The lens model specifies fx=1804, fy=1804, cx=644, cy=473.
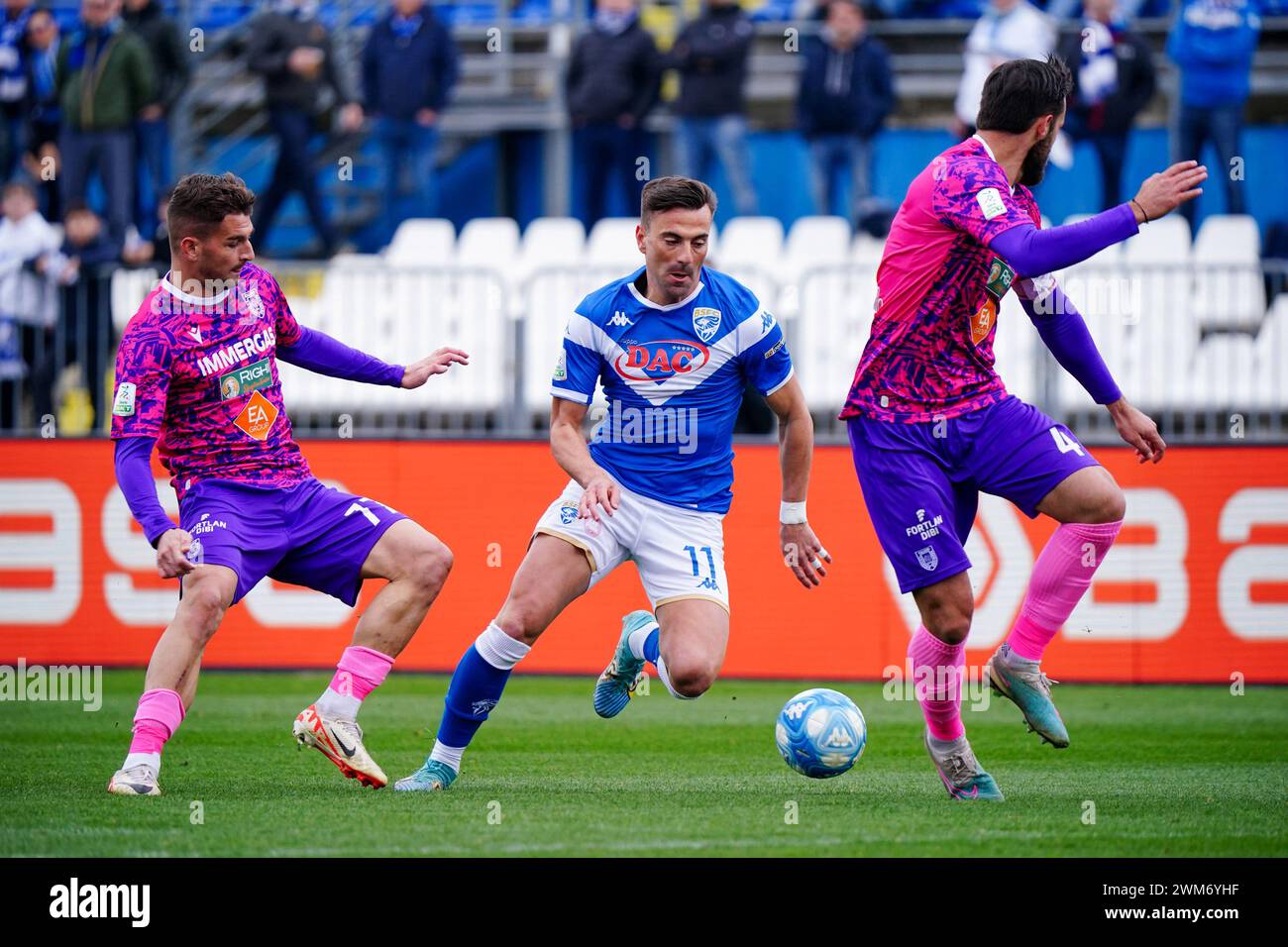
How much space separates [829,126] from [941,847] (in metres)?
10.7

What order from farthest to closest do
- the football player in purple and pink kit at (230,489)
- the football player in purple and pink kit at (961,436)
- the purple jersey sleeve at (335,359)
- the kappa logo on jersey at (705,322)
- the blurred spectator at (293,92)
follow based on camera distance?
the blurred spectator at (293,92) < the purple jersey sleeve at (335,359) < the kappa logo on jersey at (705,322) < the football player in purple and pink kit at (230,489) < the football player in purple and pink kit at (961,436)

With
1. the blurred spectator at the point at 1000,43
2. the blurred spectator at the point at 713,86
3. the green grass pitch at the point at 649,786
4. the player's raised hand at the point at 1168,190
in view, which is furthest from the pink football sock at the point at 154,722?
the blurred spectator at the point at 1000,43

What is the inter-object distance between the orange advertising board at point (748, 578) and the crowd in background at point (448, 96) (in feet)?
8.77

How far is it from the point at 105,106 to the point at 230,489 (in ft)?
30.8

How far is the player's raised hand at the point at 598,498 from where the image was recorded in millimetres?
6867

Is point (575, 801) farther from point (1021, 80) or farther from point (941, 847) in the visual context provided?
point (1021, 80)

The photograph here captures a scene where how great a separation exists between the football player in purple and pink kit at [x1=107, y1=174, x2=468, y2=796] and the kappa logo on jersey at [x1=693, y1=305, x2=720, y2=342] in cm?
106

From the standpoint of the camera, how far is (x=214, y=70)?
19.6 meters

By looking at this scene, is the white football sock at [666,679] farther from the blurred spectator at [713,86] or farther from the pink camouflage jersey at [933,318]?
the blurred spectator at [713,86]

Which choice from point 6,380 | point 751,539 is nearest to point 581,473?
point 751,539

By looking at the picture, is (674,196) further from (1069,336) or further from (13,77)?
(13,77)

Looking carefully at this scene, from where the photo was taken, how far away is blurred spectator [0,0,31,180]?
668 inches

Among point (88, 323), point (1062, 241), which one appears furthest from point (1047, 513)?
point (88, 323)
